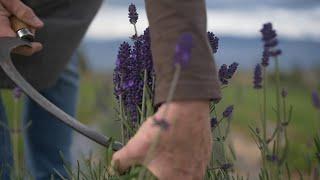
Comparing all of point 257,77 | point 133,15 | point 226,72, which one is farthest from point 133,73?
point 257,77

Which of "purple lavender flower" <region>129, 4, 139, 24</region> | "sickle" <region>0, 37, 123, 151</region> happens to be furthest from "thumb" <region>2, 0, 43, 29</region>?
"purple lavender flower" <region>129, 4, 139, 24</region>

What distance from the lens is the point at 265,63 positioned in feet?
5.56

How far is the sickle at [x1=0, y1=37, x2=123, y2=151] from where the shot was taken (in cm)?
160

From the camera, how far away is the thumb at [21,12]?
6.20 ft

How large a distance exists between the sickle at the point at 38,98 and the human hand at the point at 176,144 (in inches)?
5.8

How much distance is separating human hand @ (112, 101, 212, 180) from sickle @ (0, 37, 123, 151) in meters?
0.15

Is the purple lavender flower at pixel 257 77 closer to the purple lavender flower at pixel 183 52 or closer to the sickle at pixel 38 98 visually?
the sickle at pixel 38 98

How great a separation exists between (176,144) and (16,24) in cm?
69

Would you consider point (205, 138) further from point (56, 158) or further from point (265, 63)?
point (56, 158)

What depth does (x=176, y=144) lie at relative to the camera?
1410 mm

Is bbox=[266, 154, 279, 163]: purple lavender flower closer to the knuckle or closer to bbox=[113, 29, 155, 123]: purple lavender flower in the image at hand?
bbox=[113, 29, 155, 123]: purple lavender flower

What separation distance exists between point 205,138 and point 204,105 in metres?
0.07

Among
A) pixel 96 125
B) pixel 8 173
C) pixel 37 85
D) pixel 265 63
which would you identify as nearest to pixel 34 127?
pixel 8 173

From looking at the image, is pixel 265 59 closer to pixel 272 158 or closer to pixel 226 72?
pixel 226 72
